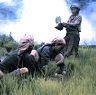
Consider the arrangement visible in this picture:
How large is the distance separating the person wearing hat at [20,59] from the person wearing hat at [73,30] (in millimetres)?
3482

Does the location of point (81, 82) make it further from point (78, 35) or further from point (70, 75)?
point (78, 35)

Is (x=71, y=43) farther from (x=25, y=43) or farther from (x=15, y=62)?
(x=15, y=62)

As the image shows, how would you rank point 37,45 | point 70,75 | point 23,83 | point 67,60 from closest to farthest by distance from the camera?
point 23,83, point 70,75, point 67,60, point 37,45

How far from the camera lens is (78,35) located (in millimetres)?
12492

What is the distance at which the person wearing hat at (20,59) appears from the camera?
27.9ft

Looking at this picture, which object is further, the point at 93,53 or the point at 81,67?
the point at 93,53

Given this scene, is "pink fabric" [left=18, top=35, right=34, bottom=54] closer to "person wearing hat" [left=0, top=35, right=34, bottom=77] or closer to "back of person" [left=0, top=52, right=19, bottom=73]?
"person wearing hat" [left=0, top=35, right=34, bottom=77]

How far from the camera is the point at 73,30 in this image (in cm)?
1235

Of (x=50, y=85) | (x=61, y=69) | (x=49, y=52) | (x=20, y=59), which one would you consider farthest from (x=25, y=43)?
(x=61, y=69)

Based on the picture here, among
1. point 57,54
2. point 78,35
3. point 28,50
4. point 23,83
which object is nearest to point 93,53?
point 78,35

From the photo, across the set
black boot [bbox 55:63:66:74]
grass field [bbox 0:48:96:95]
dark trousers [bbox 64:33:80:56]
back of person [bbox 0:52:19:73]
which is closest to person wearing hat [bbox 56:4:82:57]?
dark trousers [bbox 64:33:80:56]

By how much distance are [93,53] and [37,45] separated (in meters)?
1.79

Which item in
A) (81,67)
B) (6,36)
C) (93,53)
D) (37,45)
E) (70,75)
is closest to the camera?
(70,75)

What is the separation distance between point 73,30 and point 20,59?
402cm
